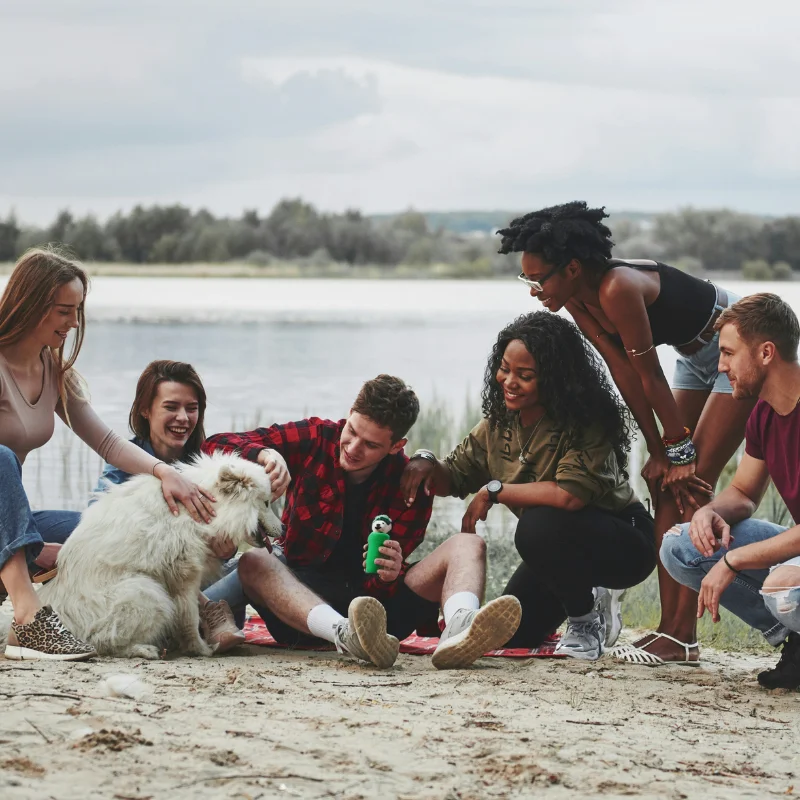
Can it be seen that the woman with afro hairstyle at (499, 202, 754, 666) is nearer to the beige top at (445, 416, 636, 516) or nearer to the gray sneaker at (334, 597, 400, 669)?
the beige top at (445, 416, 636, 516)

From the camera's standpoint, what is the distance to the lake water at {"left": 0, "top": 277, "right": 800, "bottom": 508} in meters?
11.8

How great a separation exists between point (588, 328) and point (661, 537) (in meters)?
0.94

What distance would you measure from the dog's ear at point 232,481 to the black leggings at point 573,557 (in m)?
1.10

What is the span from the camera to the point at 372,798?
261 centimetres

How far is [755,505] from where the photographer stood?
4.21 m

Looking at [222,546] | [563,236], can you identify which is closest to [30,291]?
[222,546]

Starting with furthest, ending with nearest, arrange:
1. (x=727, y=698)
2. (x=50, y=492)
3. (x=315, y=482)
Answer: (x=50, y=492), (x=315, y=482), (x=727, y=698)

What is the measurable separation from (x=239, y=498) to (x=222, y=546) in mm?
201

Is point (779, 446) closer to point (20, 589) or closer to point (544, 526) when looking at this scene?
point (544, 526)

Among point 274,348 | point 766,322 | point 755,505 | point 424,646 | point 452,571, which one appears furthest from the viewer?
point 274,348

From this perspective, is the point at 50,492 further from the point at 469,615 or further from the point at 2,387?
the point at 469,615

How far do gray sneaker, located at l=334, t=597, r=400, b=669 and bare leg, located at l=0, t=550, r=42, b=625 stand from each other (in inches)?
43.1

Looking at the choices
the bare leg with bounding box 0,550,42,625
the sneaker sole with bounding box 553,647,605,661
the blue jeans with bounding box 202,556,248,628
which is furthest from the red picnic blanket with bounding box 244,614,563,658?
the bare leg with bounding box 0,550,42,625

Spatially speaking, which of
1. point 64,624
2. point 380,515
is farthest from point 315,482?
point 64,624
